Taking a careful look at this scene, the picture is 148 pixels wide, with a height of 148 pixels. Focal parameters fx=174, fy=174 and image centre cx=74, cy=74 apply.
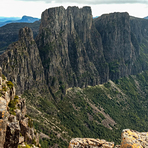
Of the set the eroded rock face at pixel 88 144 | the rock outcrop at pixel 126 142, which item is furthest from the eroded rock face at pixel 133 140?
the eroded rock face at pixel 88 144

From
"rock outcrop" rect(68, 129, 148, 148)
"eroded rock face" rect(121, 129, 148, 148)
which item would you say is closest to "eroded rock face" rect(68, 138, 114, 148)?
"rock outcrop" rect(68, 129, 148, 148)

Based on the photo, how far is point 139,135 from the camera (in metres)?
24.7

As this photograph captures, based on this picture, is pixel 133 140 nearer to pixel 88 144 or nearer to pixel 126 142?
pixel 126 142

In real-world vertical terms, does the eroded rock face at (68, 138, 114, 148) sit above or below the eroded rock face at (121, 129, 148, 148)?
below

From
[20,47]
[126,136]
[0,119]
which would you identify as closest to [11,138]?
[0,119]

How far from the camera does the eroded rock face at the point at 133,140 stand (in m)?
22.7

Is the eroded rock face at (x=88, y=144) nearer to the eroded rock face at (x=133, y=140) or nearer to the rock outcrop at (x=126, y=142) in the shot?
the rock outcrop at (x=126, y=142)

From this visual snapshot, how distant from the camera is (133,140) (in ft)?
76.4

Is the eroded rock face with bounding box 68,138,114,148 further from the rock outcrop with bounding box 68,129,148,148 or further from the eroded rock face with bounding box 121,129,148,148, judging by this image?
the eroded rock face with bounding box 121,129,148,148

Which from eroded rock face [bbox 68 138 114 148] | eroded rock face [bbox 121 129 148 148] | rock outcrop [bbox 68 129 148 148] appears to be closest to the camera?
eroded rock face [bbox 121 129 148 148]

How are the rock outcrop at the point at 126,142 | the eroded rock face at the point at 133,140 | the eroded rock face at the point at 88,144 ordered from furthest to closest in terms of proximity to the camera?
the eroded rock face at the point at 88,144
the rock outcrop at the point at 126,142
the eroded rock face at the point at 133,140

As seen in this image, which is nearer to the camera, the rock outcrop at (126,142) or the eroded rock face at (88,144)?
the rock outcrop at (126,142)

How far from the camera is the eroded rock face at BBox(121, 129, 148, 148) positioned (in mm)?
22672

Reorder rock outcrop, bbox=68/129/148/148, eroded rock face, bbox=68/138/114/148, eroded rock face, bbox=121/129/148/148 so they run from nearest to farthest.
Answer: eroded rock face, bbox=121/129/148/148 < rock outcrop, bbox=68/129/148/148 < eroded rock face, bbox=68/138/114/148
